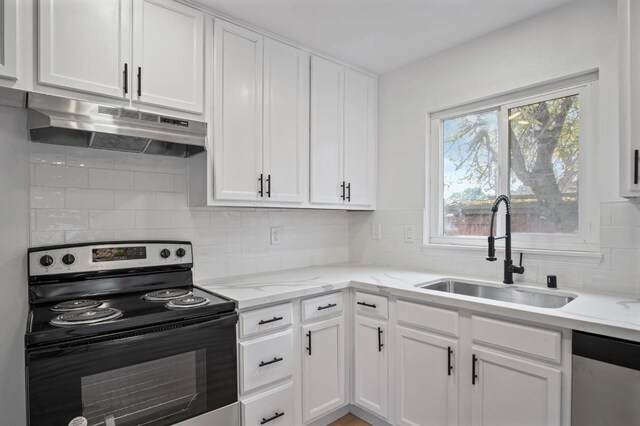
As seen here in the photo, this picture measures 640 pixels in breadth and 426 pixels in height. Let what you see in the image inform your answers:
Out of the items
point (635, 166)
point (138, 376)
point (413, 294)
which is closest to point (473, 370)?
point (413, 294)

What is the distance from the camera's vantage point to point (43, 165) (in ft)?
5.74

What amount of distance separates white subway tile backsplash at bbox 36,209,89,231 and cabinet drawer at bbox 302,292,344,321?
1237mm

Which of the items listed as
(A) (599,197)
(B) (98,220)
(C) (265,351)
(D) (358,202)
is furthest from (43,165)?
(A) (599,197)

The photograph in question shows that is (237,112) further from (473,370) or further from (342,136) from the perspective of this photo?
(473,370)

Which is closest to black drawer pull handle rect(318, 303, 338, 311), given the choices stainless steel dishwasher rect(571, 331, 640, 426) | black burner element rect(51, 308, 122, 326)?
black burner element rect(51, 308, 122, 326)

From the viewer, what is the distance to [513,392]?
1585 millimetres

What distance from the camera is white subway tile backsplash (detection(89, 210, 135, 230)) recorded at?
6.16ft

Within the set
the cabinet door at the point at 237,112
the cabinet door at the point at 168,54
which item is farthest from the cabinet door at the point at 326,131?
the cabinet door at the point at 168,54

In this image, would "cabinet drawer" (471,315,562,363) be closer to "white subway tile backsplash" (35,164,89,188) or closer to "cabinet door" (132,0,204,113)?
"cabinet door" (132,0,204,113)

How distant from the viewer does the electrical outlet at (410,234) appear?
2.73m

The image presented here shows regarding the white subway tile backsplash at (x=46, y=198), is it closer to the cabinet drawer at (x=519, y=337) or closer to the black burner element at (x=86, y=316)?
the black burner element at (x=86, y=316)

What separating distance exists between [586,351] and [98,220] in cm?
230

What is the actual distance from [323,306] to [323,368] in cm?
37

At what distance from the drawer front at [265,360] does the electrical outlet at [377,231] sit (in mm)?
1271
